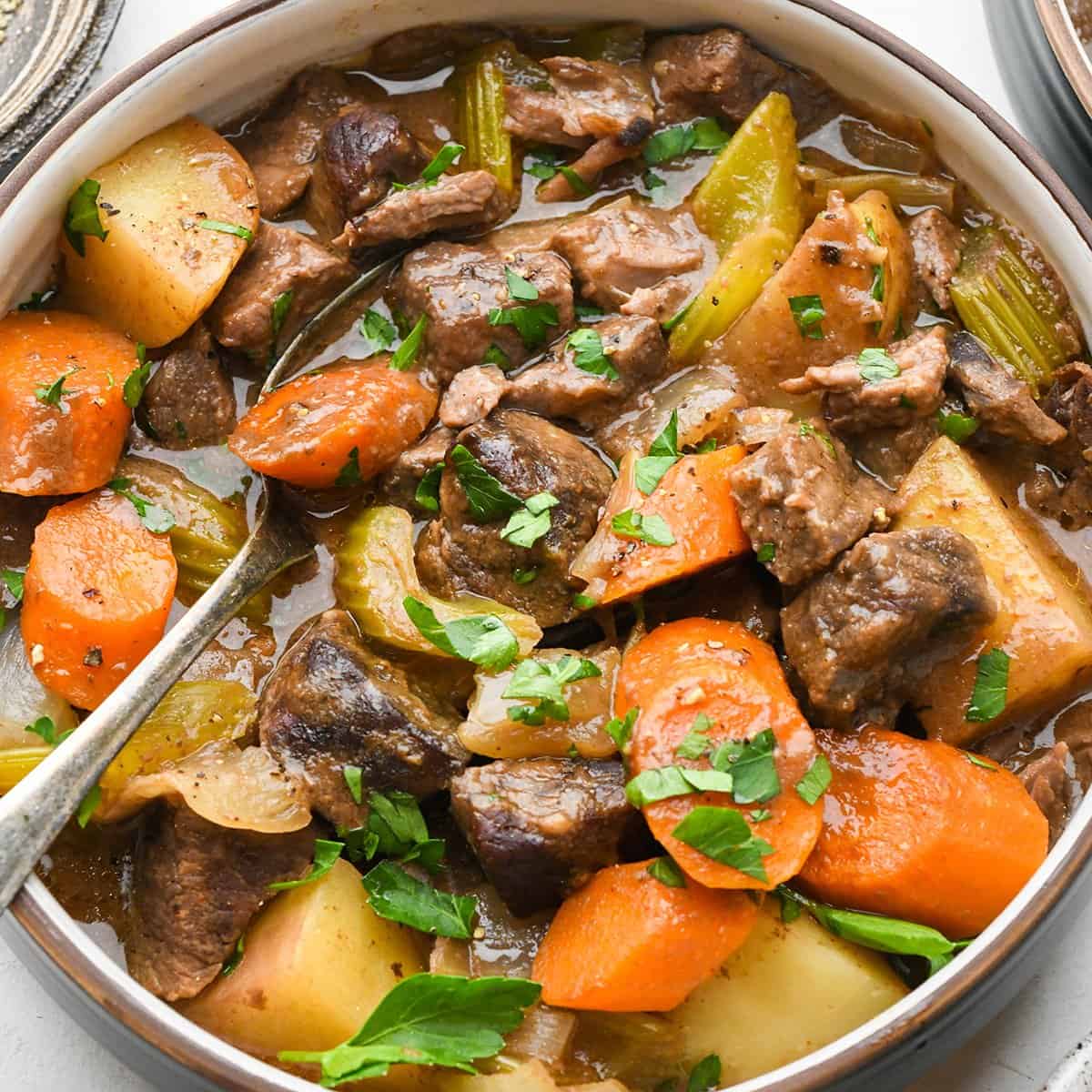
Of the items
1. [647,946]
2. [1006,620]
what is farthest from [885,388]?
[647,946]

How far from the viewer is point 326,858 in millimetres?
2920

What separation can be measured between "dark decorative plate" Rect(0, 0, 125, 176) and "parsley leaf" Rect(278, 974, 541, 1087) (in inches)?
101

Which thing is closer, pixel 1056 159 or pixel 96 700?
pixel 96 700

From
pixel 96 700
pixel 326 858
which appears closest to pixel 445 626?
pixel 326 858

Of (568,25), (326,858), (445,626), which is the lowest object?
(326,858)

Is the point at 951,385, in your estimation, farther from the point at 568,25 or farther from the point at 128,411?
the point at 128,411

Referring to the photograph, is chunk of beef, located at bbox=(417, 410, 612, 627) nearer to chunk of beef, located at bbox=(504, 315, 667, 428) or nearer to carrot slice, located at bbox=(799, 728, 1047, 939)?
chunk of beef, located at bbox=(504, 315, 667, 428)

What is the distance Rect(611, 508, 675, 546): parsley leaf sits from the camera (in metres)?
3.02

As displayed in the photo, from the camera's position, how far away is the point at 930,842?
280 cm

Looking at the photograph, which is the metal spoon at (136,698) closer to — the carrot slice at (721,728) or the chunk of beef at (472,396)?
the chunk of beef at (472,396)

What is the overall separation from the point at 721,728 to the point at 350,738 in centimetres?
80

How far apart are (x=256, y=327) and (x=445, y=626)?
882mm

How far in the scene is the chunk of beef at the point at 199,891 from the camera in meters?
2.84

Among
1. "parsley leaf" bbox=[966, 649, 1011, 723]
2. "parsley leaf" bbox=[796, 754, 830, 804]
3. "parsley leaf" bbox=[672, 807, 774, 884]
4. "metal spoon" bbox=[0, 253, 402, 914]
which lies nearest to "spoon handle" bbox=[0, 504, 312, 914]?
"metal spoon" bbox=[0, 253, 402, 914]
